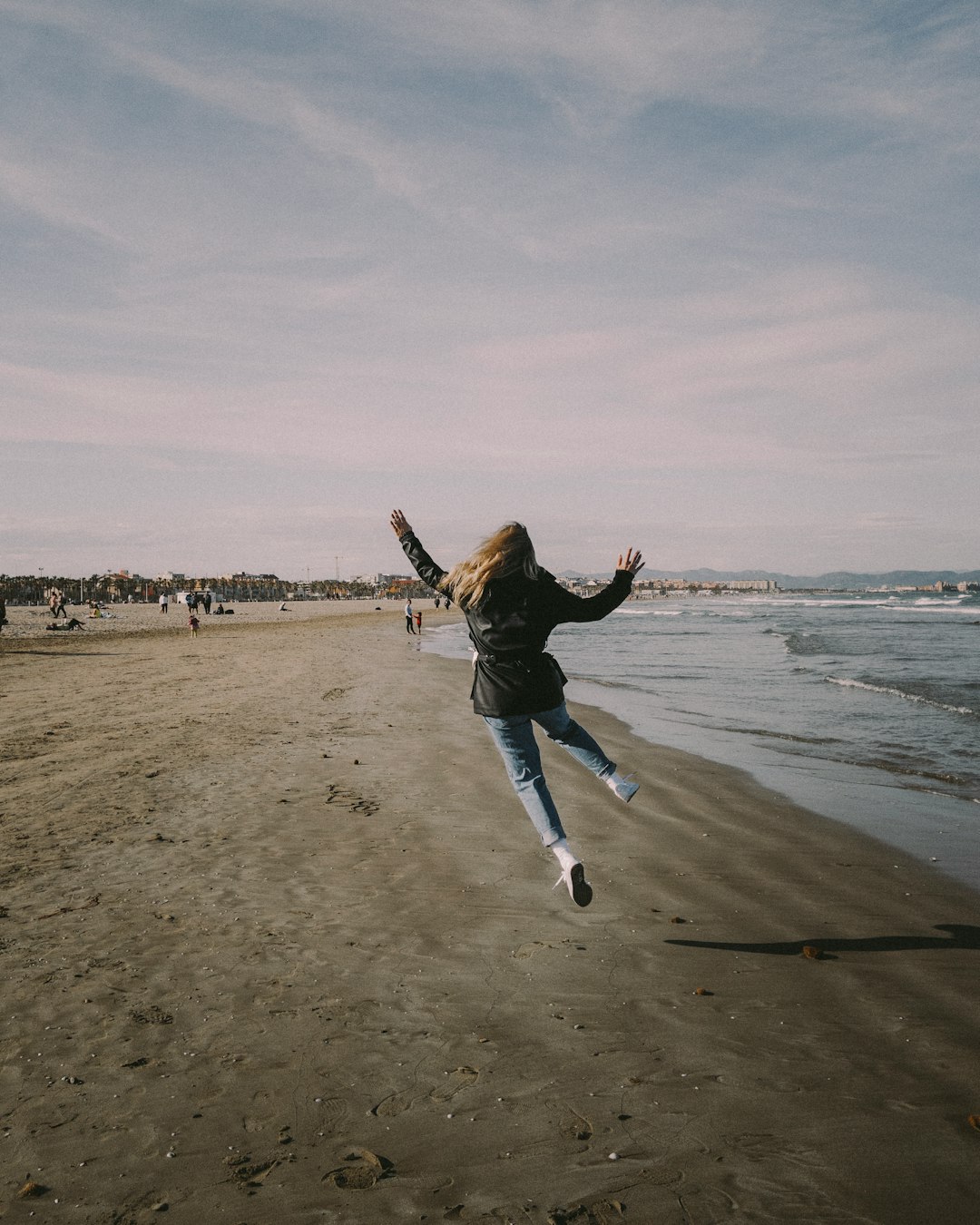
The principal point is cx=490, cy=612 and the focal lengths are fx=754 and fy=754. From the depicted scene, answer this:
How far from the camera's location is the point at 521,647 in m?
4.25

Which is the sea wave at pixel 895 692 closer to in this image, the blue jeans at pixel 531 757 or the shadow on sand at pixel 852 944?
the shadow on sand at pixel 852 944

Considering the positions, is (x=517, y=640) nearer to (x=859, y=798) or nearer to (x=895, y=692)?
(x=859, y=798)

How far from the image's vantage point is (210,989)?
11.8 feet

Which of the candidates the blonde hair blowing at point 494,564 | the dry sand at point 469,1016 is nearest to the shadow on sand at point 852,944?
the dry sand at point 469,1016

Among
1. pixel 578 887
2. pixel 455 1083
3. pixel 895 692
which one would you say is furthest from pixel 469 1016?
pixel 895 692

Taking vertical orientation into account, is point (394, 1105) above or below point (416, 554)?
below

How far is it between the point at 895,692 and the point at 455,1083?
1584 cm

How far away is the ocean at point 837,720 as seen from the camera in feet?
24.4

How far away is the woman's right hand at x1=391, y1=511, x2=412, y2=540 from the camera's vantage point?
5.13 m

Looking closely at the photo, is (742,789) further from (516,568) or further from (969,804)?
(516,568)

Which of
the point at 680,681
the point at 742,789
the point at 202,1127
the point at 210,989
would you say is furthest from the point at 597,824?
the point at 680,681

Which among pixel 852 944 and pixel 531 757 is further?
pixel 531 757

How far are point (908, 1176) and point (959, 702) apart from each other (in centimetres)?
1467

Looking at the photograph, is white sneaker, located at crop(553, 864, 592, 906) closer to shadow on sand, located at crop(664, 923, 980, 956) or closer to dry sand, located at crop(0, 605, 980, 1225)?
dry sand, located at crop(0, 605, 980, 1225)
